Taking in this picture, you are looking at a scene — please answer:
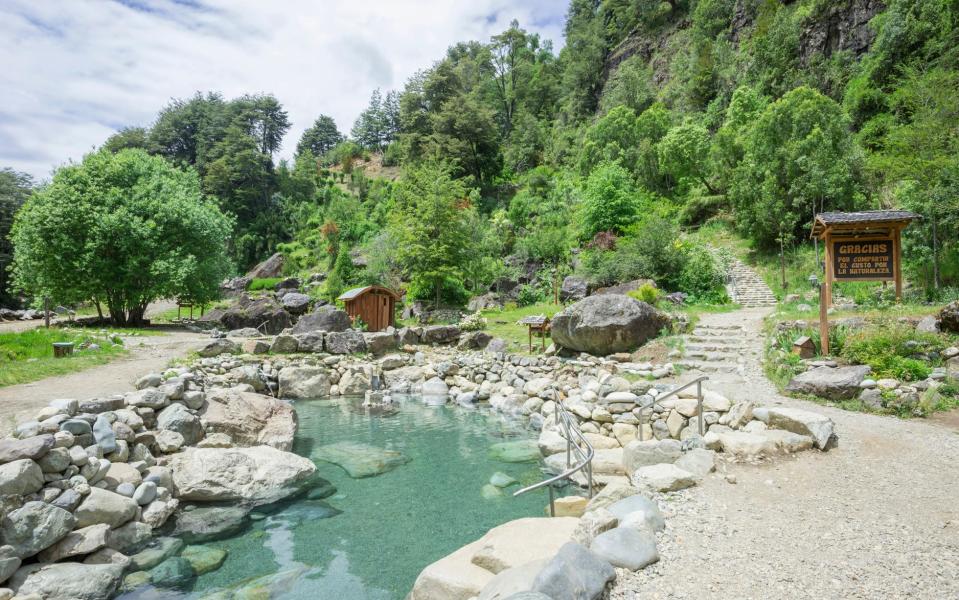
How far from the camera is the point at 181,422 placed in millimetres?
7852

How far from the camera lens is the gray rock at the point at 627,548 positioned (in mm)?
3756

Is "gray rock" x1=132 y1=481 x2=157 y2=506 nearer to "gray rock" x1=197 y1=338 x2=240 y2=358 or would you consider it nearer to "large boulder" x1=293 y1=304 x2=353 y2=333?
"gray rock" x1=197 y1=338 x2=240 y2=358

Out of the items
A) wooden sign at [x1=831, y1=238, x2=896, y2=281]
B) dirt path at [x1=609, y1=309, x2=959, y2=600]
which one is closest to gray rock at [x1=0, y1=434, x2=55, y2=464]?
dirt path at [x1=609, y1=309, x2=959, y2=600]

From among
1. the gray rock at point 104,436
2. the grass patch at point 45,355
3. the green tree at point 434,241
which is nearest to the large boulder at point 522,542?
the gray rock at point 104,436

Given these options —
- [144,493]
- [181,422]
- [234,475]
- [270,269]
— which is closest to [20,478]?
[144,493]

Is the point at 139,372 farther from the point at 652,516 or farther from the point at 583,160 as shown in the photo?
the point at 583,160

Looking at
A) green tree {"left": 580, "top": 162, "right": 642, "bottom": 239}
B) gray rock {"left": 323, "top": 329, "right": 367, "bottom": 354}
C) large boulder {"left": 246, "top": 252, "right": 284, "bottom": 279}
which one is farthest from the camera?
large boulder {"left": 246, "top": 252, "right": 284, "bottom": 279}

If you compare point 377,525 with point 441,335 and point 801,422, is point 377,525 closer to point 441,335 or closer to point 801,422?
point 801,422

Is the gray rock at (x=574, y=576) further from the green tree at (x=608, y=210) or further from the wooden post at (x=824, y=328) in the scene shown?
the green tree at (x=608, y=210)

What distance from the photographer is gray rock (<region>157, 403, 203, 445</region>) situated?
25.6 ft

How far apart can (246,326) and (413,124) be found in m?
28.7

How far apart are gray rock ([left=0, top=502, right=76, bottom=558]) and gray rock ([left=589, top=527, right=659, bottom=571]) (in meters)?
5.39

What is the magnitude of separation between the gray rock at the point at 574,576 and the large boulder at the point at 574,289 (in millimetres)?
18749

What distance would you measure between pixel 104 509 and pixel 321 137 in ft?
251
